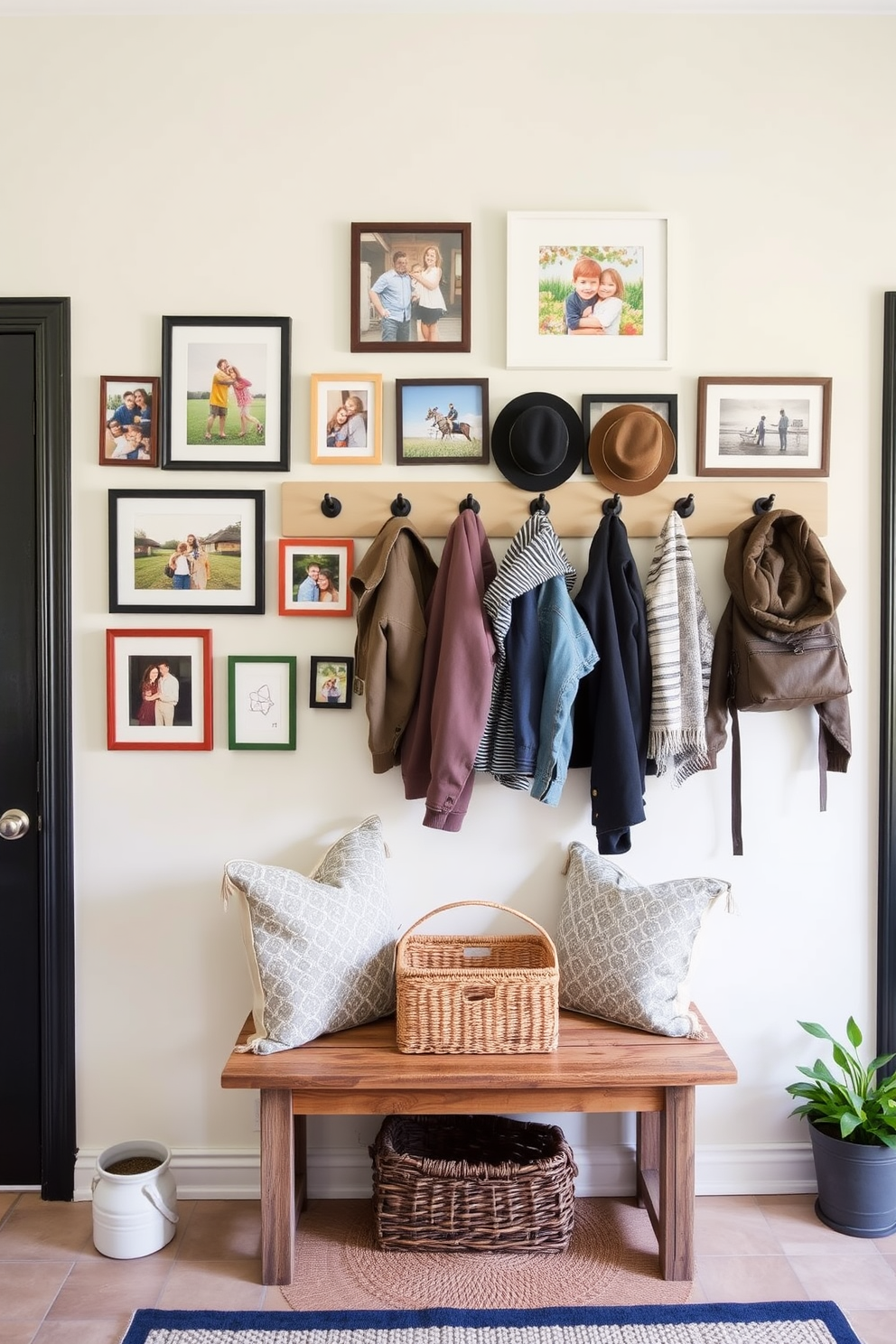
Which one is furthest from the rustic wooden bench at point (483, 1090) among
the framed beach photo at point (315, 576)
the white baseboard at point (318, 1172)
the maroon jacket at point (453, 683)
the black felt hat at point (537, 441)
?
the black felt hat at point (537, 441)

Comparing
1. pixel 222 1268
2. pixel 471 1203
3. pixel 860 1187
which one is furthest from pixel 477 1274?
pixel 860 1187

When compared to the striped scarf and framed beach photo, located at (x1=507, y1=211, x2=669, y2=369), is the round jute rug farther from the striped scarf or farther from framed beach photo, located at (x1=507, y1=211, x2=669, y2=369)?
framed beach photo, located at (x1=507, y1=211, x2=669, y2=369)

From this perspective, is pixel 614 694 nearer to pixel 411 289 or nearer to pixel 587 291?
pixel 587 291

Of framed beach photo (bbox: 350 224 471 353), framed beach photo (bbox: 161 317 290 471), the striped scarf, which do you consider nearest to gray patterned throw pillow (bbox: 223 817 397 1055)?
the striped scarf

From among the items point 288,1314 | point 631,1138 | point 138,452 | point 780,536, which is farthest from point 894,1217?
point 138,452

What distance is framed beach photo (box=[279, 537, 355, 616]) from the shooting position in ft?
7.47

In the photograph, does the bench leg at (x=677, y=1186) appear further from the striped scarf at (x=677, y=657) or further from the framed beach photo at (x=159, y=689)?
the framed beach photo at (x=159, y=689)

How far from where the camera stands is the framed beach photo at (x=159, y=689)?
2291 mm

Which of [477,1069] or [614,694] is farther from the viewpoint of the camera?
[614,694]

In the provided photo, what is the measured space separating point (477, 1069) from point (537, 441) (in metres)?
1.43

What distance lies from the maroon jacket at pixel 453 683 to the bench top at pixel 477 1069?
522mm

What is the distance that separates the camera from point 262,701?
2289 millimetres

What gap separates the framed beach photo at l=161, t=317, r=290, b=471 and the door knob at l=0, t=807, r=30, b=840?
3.16 ft

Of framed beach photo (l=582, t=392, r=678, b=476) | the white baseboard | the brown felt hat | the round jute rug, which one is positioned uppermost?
framed beach photo (l=582, t=392, r=678, b=476)
